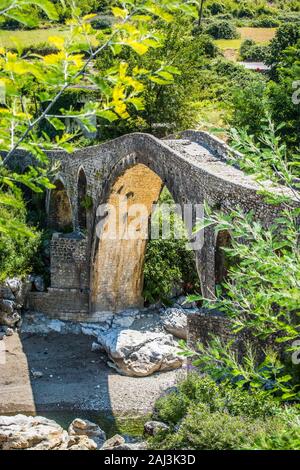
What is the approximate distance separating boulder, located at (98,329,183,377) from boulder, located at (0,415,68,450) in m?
5.63

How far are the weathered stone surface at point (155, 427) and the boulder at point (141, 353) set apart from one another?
656 centimetres

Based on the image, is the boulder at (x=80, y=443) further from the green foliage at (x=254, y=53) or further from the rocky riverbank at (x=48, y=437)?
the green foliage at (x=254, y=53)

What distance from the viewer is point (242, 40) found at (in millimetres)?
46812

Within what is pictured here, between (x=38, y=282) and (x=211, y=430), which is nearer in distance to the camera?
(x=211, y=430)

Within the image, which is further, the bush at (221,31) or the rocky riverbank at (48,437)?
the bush at (221,31)

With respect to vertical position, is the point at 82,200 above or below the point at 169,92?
below

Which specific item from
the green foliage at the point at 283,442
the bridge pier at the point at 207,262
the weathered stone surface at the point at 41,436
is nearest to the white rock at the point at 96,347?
the weathered stone surface at the point at 41,436

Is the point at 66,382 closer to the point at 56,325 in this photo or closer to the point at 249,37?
the point at 56,325

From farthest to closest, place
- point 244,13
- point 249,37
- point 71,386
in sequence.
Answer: point 244,13
point 249,37
point 71,386

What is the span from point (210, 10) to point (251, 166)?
160ft

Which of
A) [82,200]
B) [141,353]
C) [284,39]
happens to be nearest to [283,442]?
[141,353]

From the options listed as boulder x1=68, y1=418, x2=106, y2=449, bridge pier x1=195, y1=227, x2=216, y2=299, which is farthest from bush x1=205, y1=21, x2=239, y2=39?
boulder x1=68, y1=418, x2=106, y2=449

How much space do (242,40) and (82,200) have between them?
26394mm

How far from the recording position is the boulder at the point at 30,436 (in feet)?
46.2
